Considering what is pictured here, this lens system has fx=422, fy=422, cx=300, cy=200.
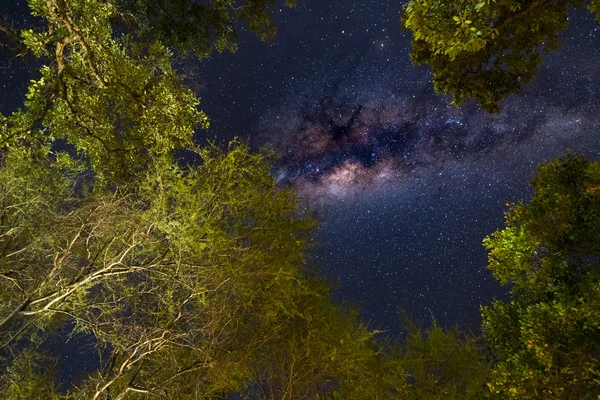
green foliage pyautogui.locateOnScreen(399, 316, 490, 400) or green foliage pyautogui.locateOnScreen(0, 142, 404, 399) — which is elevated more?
green foliage pyautogui.locateOnScreen(399, 316, 490, 400)

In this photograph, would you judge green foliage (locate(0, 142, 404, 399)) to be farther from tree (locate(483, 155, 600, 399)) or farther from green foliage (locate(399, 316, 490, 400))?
tree (locate(483, 155, 600, 399))

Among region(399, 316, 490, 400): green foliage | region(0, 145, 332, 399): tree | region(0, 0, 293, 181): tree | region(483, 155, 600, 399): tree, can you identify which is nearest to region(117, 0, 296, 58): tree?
region(0, 0, 293, 181): tree

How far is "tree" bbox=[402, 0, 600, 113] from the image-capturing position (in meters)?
4.42

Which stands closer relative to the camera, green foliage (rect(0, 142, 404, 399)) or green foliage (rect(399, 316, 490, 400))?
green foliage (rect(0, 142, 404, 399))

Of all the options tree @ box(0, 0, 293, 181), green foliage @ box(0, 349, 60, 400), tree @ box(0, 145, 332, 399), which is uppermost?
tree @ box(0, 0, 293, 181)

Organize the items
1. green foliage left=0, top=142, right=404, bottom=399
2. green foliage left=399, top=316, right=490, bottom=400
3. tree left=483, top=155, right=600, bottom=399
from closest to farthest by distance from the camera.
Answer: tree left=483, top=155, right=600, bottom=399 < green foliage left=0, top=142, right=404, bottom=399 < green foliage left=399, top=316, right=490, bottom=400

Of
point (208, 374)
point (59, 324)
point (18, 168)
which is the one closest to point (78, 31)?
point (18, 168)

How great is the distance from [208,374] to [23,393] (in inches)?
203

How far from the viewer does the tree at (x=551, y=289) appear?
7668 millimetres

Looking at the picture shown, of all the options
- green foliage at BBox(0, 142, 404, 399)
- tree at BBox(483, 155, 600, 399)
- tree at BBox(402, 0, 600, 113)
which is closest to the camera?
tree at BBox(402, 0, 600, 113)

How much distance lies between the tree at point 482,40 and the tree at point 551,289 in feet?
8.41

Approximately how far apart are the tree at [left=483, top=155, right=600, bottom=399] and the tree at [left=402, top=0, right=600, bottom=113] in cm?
256

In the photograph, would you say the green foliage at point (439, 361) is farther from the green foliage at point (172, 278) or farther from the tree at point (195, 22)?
the tree at point (195, 22)

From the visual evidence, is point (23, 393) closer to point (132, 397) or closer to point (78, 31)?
point (132, 397)
